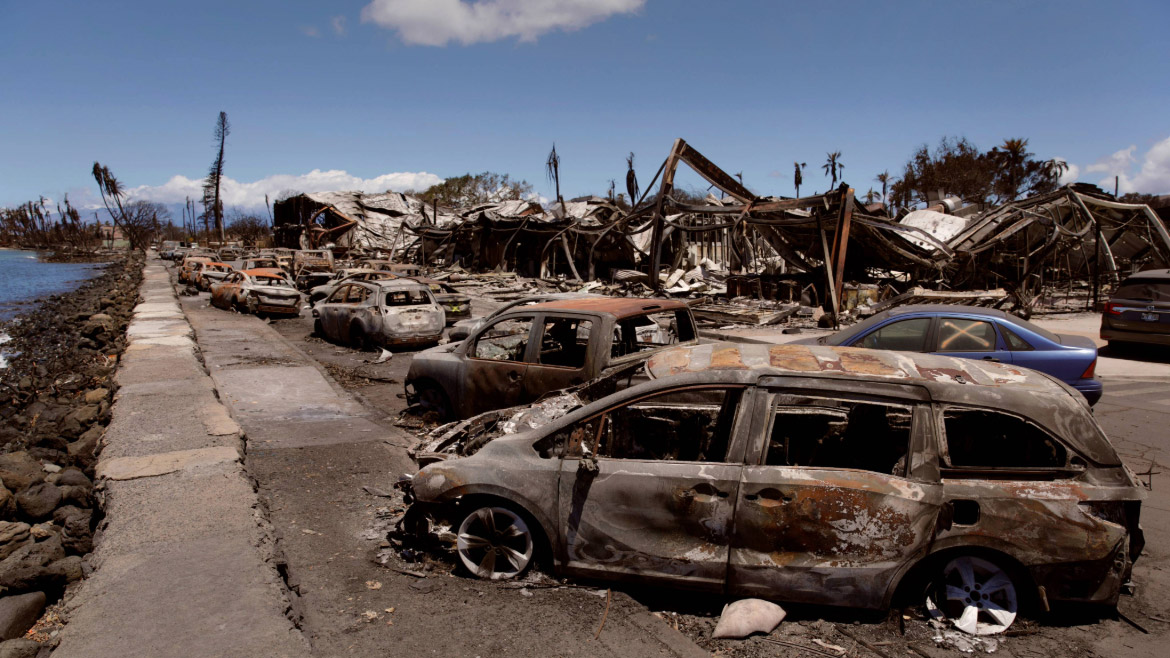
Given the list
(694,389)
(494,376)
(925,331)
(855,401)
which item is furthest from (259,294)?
(855,401)

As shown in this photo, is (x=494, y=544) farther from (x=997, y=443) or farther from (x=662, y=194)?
(x=662, y=194)

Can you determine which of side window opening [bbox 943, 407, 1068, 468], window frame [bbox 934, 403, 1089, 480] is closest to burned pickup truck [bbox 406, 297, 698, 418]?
side window opening [bbox 943, 407, 1068, 468]

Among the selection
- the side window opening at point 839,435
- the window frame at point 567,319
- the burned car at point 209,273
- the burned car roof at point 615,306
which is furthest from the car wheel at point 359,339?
the burned car at point 209,273

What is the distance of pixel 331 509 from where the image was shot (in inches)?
215

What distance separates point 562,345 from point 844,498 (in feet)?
12.2

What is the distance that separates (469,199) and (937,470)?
202 ft

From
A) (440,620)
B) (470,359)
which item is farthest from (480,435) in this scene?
(470,359)

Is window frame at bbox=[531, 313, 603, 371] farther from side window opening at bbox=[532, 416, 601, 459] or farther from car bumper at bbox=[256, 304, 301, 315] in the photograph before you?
car bumper at bbox=[256, 304, 301, 315]

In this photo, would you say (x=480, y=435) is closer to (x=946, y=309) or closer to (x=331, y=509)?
(x=331, y=509)

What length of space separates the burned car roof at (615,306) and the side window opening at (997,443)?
2876 millimetres

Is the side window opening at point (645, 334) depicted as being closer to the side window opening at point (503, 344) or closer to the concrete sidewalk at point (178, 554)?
the side window opening at point (503, 344)

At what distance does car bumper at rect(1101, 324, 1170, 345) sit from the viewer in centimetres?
1125

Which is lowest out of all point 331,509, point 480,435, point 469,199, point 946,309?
point 331,509

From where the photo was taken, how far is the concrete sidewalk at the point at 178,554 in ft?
11.2
